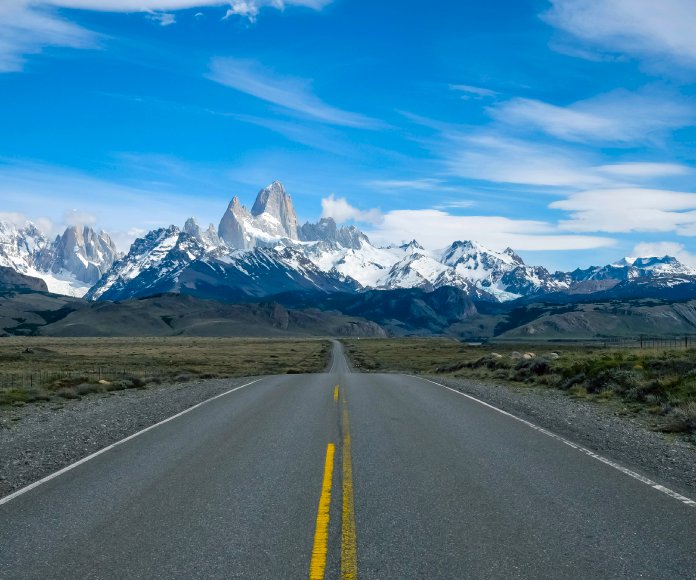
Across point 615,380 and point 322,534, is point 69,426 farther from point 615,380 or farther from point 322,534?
point 615,380

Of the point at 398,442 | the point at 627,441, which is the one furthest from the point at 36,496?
the point at 627,441

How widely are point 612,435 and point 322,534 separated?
10125 millimetres

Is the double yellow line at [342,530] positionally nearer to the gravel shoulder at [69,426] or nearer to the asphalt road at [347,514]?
the asphalt road at [347,514]

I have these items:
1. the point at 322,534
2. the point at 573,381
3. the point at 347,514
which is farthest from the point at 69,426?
the point at 573,381

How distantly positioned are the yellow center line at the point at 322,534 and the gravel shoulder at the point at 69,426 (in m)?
5.08

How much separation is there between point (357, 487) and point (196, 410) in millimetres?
11778

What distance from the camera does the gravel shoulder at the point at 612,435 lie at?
36.4 feet

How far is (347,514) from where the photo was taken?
834 centimetres

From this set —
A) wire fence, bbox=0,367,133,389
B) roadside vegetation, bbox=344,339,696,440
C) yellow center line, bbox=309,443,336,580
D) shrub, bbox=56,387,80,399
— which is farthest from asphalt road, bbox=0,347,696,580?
wire fence, bbox=0,367,133,389

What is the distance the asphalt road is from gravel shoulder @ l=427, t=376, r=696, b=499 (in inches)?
32.6

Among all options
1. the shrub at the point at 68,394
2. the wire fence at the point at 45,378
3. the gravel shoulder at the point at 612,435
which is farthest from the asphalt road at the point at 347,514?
the wire fence at the point at 45,378

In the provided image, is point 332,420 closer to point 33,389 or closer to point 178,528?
point 178,528

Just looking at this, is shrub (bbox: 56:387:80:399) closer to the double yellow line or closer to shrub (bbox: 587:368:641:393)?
the double yellow line

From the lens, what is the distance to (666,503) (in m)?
8.81
